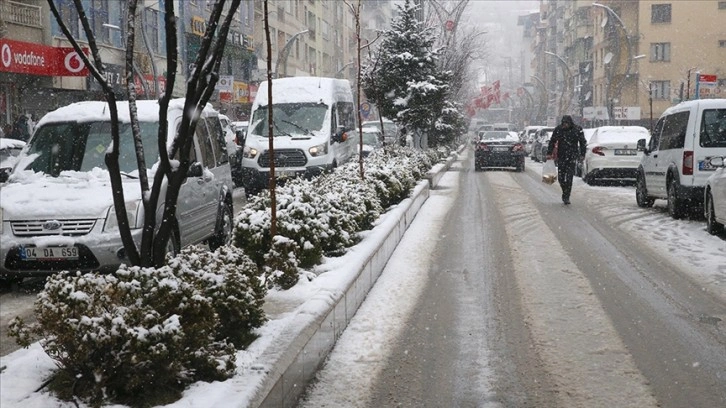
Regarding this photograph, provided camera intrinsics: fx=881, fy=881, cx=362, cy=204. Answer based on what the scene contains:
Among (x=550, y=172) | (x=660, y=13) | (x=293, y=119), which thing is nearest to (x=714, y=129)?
(x=550, y=172)

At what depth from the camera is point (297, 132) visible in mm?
19281

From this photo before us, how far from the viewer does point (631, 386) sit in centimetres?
509

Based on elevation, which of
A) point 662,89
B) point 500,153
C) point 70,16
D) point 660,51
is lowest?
point 500,153

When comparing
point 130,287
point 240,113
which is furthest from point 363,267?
point 240,113

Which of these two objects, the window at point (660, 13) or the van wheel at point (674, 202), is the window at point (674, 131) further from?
the window at point (660, 13)

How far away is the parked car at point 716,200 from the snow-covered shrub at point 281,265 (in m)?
6.62

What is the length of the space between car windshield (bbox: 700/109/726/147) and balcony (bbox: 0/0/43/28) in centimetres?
2106

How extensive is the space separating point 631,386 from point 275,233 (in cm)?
346

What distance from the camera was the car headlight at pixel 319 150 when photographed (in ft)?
61.4

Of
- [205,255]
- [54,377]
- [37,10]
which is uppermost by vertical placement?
[37,10]

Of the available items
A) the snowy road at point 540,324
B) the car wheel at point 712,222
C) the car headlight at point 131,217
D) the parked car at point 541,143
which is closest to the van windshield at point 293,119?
the snowy road at point 540,324

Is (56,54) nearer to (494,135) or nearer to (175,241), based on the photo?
(494,135)

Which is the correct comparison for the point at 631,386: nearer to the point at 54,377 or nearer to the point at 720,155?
the point at 54,377

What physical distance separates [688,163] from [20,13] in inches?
864
